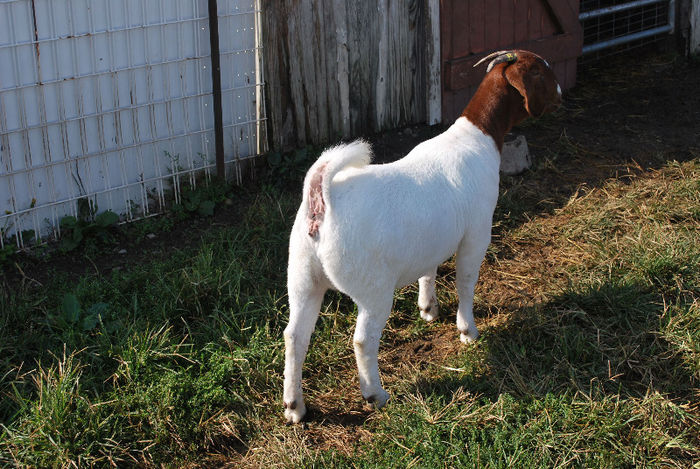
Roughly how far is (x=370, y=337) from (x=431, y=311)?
1.08 metres

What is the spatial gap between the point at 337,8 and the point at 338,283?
11.8 feet

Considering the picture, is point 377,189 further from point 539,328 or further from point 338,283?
point 539,328

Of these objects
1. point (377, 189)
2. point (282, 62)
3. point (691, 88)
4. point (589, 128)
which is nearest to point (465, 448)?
point (377, 189)

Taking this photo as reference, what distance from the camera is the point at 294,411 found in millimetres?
4074

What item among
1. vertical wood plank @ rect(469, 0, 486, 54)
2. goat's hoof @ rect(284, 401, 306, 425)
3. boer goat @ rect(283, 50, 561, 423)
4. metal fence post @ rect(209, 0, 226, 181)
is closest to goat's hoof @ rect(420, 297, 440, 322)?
boer goat @ rect(283, 50, 561, 423)

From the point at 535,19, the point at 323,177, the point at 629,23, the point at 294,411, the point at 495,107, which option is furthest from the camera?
the point at 629,23

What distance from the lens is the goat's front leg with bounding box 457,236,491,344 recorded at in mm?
4398

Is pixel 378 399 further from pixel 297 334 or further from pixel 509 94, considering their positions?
pixel 509 94

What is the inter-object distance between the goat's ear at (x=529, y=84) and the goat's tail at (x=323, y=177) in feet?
4.20

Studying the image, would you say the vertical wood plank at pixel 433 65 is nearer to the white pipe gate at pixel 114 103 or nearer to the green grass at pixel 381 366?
the white pipe gate at pixel 114 103

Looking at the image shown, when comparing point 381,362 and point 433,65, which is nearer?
point 381,362

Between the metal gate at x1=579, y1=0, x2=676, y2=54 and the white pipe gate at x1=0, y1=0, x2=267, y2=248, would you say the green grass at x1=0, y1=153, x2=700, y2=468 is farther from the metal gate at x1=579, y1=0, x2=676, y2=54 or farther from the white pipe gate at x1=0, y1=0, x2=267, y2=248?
the metal gate at x1=579, y1=0, x2=676, y2=54

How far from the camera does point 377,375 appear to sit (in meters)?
4.05

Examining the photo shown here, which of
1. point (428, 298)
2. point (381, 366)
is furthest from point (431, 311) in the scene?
point (381, 366)
